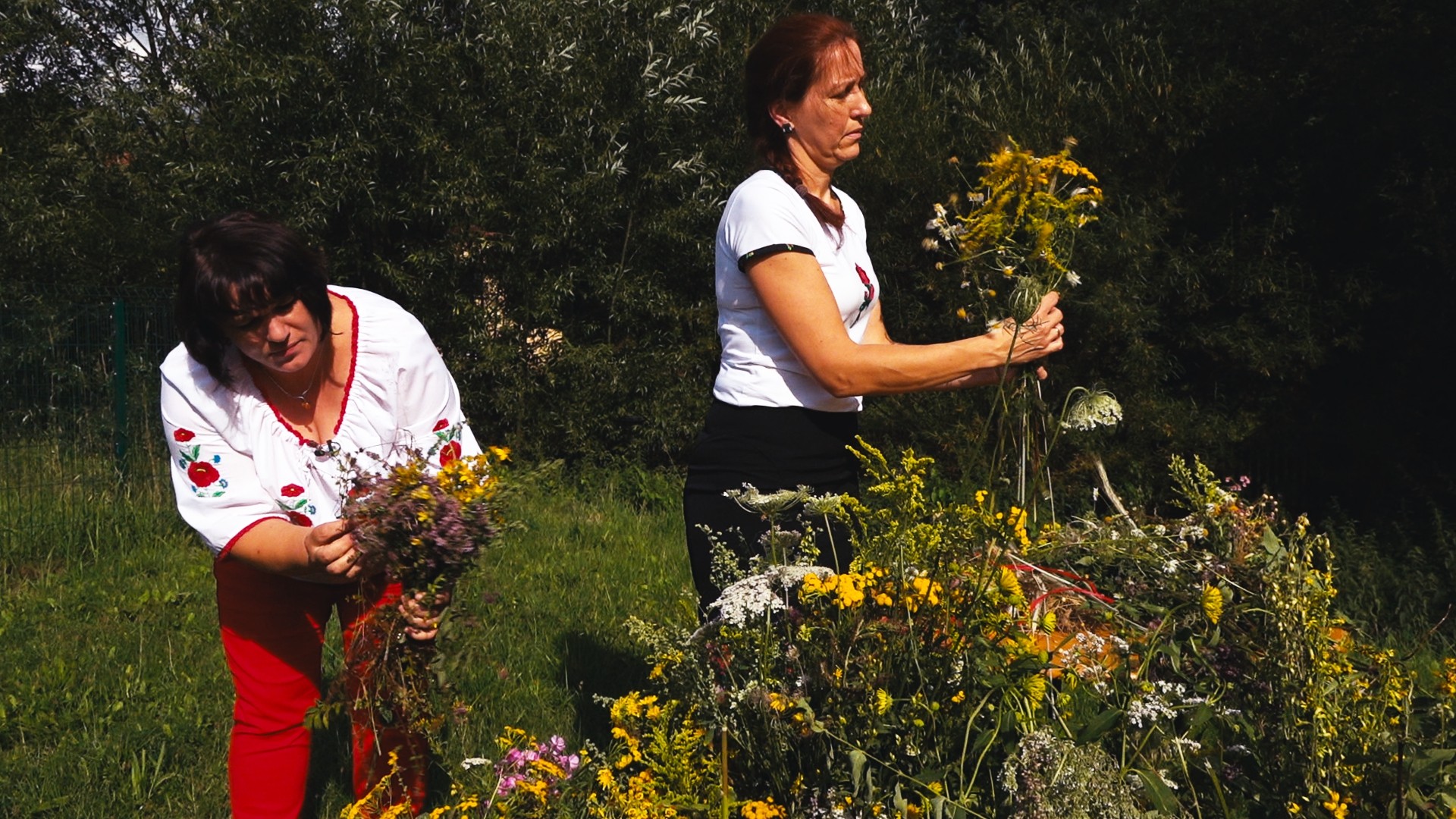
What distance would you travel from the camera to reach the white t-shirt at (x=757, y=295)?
2.35 metres

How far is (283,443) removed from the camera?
2.55 m

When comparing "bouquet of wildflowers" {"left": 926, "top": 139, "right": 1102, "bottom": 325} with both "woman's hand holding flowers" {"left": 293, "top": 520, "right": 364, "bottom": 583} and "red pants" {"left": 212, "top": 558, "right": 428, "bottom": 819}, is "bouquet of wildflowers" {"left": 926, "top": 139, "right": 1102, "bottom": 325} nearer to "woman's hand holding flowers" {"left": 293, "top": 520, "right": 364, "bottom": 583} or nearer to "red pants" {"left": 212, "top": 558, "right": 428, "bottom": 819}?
"woman's hand holding flowers" {"left": 293, "top": 520, "right": 364, "bottom": 583}

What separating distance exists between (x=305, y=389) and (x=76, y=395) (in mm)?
5932

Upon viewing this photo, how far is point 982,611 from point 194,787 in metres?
2.83

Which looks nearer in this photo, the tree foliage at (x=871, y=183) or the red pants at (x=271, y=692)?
the red pants at (x=271, y=692)

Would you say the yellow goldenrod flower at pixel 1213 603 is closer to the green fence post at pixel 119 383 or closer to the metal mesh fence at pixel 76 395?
the metal mesh fence at pixel 76 395

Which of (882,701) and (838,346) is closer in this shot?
(882,701)

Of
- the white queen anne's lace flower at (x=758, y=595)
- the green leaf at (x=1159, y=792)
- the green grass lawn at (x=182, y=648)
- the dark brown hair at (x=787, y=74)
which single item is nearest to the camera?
the green leaf at (x=1159, y=792)

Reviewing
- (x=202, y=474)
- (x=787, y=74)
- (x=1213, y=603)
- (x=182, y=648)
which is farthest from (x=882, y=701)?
(x=182, y=648)

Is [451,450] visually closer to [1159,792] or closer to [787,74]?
[787,74]

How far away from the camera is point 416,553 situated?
83.0 inches

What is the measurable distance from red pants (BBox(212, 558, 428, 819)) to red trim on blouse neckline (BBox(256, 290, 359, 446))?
0.31 m

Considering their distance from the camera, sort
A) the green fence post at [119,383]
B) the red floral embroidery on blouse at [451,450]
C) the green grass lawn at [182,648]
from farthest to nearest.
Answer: the green fence post at [119,383] → the green grass lawn at [182,648] → the red floral embroidery on blouse at [451,450]

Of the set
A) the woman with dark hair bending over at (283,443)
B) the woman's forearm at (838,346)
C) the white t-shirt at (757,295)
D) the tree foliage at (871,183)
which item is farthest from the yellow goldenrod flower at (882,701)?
the tree foliage at (871,183)
